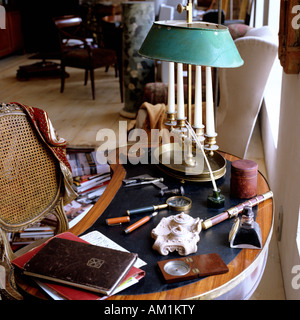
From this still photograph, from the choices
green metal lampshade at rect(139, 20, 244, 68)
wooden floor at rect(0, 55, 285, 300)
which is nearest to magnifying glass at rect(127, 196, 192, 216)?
green metal lampshade at rect(139, 20, 244, 68)

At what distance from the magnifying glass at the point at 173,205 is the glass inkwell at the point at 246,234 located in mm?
251

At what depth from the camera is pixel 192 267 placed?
1.23 metres

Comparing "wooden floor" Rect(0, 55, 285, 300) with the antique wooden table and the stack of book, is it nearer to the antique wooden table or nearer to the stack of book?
the antique wooden table

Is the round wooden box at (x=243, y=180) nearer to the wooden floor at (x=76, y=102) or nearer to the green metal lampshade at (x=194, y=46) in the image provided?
the green metal lampshade at (x=194, y=46)

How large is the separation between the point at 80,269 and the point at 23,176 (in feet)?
2.46

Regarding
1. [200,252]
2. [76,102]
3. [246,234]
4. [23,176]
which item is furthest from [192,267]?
[76,102]

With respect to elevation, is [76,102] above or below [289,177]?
below

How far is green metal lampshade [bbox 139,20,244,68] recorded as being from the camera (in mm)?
1364

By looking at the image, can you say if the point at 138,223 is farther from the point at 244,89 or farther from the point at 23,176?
the point at 244,89

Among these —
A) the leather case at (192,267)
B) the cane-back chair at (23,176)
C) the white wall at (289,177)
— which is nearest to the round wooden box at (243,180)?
the leather case at (192,267)

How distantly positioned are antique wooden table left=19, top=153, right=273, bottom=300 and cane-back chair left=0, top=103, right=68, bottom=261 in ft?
1.17

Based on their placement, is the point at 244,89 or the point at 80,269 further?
the point at 244,89

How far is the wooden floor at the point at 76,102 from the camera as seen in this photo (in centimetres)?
442
